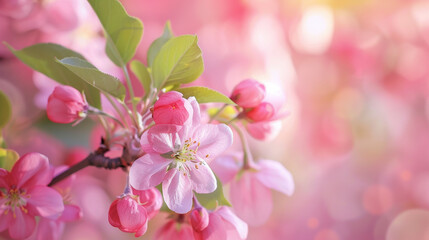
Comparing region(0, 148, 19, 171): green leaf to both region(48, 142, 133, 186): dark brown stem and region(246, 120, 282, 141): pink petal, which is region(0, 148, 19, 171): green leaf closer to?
region(48, 142, 133, 186): dark brown stem

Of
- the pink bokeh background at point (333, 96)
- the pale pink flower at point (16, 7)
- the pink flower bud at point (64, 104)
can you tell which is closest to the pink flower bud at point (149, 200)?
the pink flower bud at point (64, 104)

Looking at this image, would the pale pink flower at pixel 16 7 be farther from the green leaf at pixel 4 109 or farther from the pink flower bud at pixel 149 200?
the pink flower bud at pixel 149 200

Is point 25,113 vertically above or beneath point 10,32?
beneath

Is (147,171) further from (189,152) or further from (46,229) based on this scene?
(46,229)

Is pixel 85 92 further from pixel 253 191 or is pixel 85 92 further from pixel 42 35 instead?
pixel 42 35

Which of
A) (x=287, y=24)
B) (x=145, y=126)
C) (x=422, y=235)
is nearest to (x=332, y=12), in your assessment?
(x=287, y=24)
